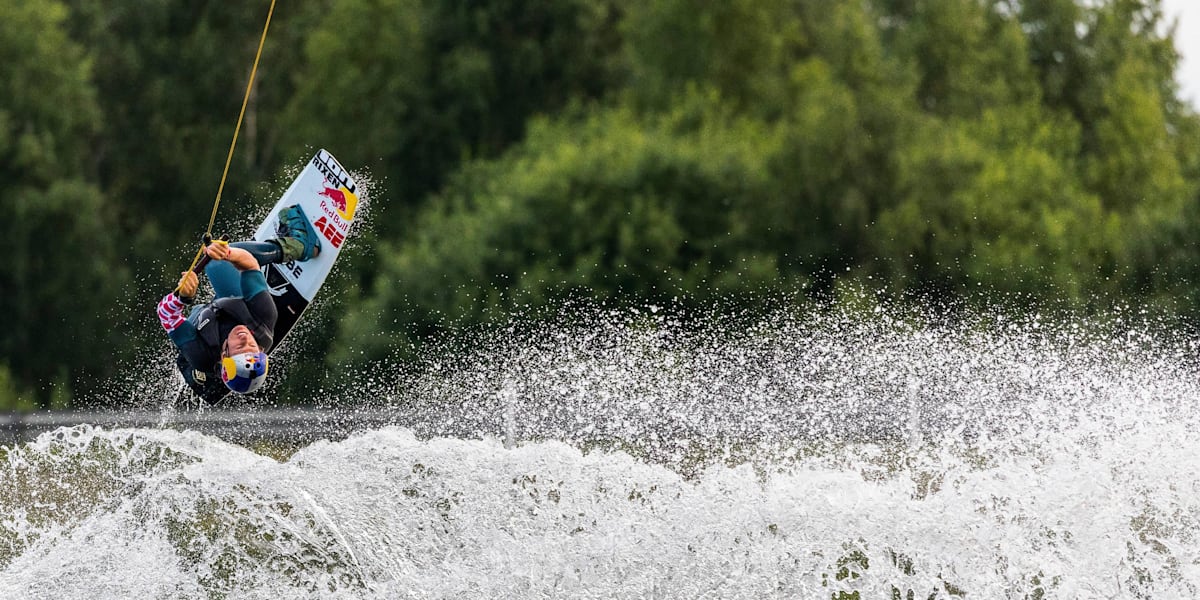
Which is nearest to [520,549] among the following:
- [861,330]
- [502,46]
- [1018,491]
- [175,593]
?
[175,593]

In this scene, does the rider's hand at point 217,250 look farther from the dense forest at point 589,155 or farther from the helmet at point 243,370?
the dense forest at point 589,155

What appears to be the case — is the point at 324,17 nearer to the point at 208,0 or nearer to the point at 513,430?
the point at 208,0

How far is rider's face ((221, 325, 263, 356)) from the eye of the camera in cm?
859

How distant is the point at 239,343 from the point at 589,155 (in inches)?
503

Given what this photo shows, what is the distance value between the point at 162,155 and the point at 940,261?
1565 cm

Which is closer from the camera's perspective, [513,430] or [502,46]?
[513,430]

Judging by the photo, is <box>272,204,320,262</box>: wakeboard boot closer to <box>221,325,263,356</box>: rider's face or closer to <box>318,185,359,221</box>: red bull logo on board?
<box>318,185,359,221</box>: red bull logo on board

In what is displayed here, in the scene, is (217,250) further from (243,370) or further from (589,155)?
(589,155)

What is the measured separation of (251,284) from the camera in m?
8.84

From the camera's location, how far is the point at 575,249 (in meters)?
20.1

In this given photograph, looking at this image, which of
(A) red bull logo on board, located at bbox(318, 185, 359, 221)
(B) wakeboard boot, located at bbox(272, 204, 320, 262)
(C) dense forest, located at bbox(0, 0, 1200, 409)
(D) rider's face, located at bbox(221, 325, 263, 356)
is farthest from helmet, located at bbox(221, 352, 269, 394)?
(C) dense forest, located at bbox(0, 0, 1200, 409)

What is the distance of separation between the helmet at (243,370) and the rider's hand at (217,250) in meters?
0.56

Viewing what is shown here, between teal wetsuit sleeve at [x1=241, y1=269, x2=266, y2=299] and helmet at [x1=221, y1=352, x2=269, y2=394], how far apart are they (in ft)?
1.34

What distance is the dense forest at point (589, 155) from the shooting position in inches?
779
